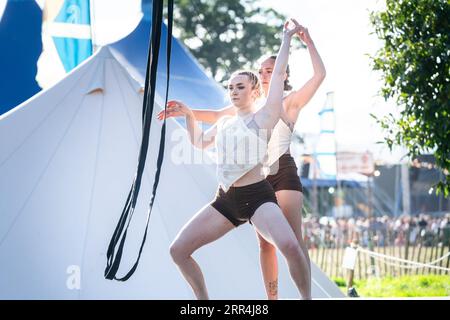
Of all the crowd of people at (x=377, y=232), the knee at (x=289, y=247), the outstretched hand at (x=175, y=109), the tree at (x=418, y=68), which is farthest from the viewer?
the crowd of people at (x=377, y=232)

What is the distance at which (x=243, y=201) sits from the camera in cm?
372

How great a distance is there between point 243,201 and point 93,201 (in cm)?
192

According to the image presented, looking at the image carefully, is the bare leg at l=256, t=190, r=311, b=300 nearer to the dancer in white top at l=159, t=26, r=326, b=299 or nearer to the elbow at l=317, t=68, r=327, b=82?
the dancer in white top at l=159, t=26, r=326, b=299

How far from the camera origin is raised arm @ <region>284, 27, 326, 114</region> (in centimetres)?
387

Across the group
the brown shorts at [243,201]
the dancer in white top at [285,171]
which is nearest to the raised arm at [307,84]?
the dancer in white top at [285,171]

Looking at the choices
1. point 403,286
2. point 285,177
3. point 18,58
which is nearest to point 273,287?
point 285,177

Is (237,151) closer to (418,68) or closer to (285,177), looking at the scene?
(285,177)

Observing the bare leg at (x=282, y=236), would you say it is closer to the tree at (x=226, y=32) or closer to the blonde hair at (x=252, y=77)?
the blonde hair at (x=252, y=77)

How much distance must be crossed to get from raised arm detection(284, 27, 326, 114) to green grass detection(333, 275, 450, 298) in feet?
15.0

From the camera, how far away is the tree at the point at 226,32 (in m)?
28.6

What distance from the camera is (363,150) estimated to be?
21.6 m

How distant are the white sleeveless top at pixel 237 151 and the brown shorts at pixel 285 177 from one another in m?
0.36

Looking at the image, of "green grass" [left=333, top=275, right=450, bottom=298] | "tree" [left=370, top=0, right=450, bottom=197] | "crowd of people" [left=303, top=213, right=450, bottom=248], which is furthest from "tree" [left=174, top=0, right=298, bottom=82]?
"tree" [left=370, top=0, right=450, bottom=197]
